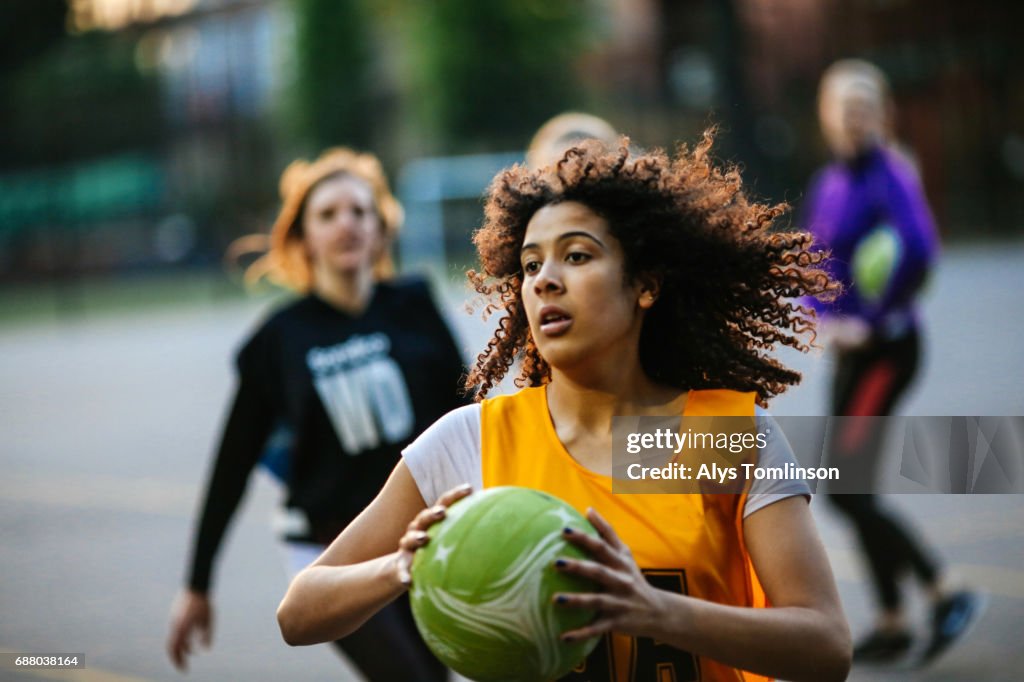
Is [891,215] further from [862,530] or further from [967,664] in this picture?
[967,664]

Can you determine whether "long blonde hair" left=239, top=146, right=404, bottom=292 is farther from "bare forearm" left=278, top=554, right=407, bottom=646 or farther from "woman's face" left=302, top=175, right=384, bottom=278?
"bare forearm" left=278, top=554, right=407, bottom=646

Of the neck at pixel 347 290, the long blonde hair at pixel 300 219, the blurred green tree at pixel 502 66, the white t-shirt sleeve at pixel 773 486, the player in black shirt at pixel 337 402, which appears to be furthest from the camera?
the blurred green tree at pixel 502 66

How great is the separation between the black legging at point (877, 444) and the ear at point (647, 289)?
3.13 m

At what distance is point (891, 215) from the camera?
6.02 metres

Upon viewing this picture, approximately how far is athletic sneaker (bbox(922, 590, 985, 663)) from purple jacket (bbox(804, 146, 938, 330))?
3.88ft

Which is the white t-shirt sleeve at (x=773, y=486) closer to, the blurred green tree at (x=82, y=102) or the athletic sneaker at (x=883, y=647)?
the athletic sneaker at (x=883, y=647)

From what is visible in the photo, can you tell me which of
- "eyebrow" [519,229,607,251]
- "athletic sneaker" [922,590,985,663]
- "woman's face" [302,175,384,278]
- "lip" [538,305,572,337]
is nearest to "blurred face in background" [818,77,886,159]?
"athletic sneaker" [922,590,985,663]

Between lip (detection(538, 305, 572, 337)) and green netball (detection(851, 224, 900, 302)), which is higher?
lip (detection(538, 305, 572, 337))

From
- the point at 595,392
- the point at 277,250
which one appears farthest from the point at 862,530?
the point at 595,392

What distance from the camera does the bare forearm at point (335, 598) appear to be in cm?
239

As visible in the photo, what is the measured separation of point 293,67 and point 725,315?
151 feet

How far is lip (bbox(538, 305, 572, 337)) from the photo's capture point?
2.56 meters

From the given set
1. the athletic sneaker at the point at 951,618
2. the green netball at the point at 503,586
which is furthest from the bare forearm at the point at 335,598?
the athletic sneaker at the point at 951,618

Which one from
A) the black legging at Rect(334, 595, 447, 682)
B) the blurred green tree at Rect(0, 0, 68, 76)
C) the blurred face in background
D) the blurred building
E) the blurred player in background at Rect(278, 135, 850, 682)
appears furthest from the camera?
the blurred green tree at Rect(0, 0, 68, 76)
